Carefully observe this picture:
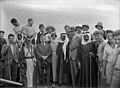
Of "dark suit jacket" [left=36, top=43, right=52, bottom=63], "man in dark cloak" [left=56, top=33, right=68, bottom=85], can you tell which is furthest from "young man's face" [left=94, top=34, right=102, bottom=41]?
"dark suit jacket" [left=36, top=43, right=52, bottom=63]

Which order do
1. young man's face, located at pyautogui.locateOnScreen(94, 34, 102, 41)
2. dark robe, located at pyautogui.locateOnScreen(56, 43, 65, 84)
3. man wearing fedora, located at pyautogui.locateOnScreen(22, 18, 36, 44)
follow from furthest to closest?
1. man wearing fedora, located at pyautogui.locateOnScreen(22, 18, 36, 44)
2. dark robe, located at pyautogui.locateOnScreen(56, 43, 65, 84)
3. young man's face, located at pyautogui.locateOnScreen(94, 34, 102, 41)

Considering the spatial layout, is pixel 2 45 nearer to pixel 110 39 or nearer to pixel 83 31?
pixel 83 31

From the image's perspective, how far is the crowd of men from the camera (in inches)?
277

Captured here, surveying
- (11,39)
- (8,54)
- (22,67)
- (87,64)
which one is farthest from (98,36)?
(8,54)

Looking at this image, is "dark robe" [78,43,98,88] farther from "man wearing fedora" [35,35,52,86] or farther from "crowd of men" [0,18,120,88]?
"man wearing fedora" [35,35,52,86]

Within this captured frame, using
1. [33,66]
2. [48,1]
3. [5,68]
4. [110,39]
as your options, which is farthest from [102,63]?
[48,1]

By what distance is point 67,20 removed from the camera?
30.5 ft

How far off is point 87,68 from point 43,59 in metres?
1.34

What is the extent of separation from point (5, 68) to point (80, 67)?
7.36 ft

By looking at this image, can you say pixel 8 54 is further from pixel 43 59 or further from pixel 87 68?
pixel 87 68

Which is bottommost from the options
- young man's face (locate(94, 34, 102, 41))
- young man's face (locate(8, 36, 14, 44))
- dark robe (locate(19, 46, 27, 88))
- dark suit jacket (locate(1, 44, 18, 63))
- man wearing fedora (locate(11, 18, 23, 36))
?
dark robe (locate(19, 46, 27, 88))

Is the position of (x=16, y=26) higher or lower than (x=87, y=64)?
higher

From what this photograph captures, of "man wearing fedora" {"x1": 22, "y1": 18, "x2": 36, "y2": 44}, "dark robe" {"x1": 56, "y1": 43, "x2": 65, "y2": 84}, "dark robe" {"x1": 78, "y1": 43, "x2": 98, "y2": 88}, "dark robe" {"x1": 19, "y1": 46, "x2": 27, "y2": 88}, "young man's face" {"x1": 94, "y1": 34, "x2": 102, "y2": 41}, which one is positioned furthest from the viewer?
"man wearing fedora" {"x1": 22, "y1": 18, "x2": 36, "y2": 44}

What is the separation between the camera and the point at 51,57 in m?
7.70
